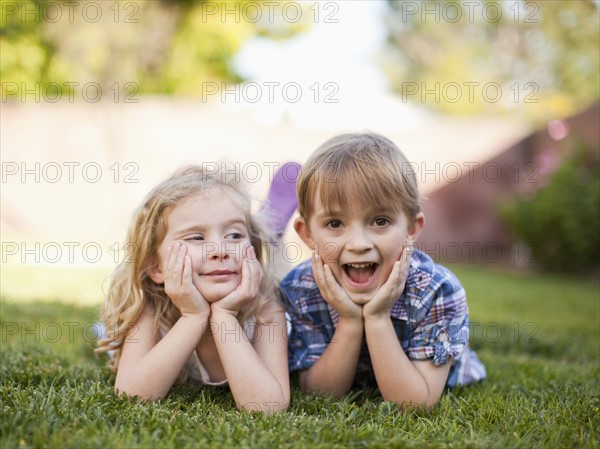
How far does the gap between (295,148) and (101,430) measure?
1117 centimetres

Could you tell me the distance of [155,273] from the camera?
2.60 metres

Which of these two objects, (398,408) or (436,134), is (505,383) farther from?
(436,134)

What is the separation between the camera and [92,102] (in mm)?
12453

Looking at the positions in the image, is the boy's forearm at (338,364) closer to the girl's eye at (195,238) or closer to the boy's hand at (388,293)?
the boy's hand at (388,293)

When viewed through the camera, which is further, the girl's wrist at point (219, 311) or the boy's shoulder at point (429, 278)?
the boy's shoulder at point (429, 278)

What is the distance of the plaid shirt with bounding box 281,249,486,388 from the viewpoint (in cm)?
243

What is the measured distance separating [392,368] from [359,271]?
1.27ft

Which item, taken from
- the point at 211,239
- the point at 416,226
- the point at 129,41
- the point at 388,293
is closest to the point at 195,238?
the point at 211,239

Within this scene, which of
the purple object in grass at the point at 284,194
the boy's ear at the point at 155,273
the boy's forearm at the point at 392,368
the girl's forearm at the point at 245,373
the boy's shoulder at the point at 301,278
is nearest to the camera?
the girl's forearm at the point at 245,373

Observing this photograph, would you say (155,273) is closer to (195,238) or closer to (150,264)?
(150,264)

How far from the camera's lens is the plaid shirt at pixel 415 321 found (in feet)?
7.97

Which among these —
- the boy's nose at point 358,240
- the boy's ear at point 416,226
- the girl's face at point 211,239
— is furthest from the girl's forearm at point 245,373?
the boy's ear at point 416,226

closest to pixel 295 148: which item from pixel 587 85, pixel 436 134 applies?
pixel 436 134

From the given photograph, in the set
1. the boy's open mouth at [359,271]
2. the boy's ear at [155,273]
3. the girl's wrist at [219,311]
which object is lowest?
the girl's wrist at [219,311]
